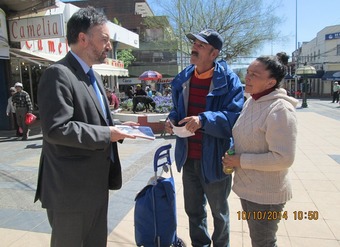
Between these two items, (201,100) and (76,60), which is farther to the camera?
(201,100)

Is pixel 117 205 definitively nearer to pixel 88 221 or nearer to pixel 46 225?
pixel 46 225

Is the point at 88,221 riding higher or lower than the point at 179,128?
lower

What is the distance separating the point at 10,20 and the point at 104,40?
33.2 feet

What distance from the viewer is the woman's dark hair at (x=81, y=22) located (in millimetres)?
1779

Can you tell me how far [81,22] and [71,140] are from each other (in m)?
→ 0.71

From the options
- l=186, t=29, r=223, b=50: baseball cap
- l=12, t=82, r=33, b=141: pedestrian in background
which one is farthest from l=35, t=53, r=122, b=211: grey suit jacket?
l=12, t=82, r=33, b=141: pedestrian in background

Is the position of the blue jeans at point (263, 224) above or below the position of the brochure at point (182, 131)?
below

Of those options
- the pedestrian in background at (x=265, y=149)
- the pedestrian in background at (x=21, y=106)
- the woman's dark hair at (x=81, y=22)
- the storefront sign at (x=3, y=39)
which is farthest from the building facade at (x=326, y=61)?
the woman's dark hair at (x=81, y=22)

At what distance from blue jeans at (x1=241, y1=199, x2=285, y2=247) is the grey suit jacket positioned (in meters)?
1.01

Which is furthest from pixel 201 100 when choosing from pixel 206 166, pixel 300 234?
pixel 300 234

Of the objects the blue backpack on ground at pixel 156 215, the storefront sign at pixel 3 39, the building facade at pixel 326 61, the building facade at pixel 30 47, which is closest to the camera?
the blue backpack on ground at pixel 156 215

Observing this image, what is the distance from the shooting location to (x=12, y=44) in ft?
35.5

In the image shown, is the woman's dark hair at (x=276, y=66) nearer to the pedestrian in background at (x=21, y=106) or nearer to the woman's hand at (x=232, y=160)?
the woman's hand at (x=232, y=160)

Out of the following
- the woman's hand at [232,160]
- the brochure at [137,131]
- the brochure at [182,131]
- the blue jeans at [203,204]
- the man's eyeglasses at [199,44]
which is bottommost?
the blue jeans at [203,204]
